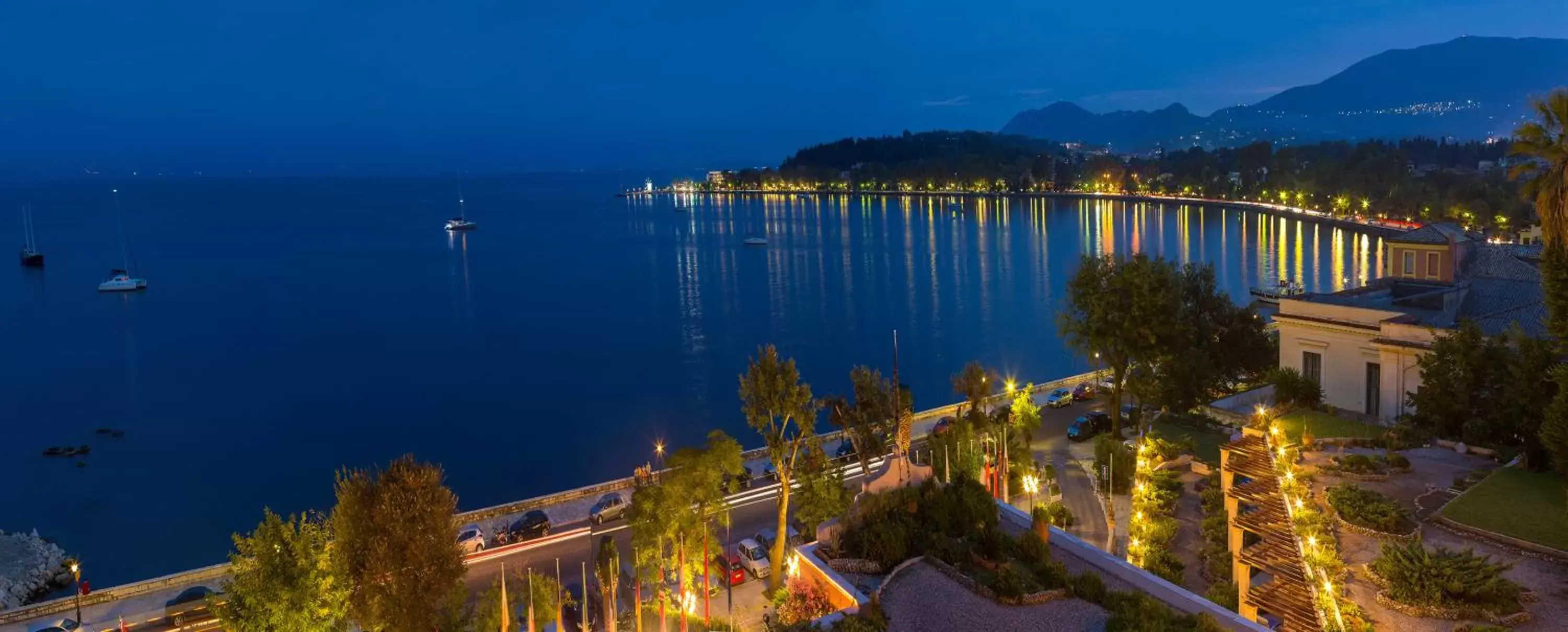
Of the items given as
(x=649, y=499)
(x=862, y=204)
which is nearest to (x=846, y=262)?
(x=649, y=499)

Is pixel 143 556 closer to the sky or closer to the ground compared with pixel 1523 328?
closer to the ground

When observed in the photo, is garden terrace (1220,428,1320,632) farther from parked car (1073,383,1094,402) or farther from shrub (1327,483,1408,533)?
parked car (1073,383,1094,402)

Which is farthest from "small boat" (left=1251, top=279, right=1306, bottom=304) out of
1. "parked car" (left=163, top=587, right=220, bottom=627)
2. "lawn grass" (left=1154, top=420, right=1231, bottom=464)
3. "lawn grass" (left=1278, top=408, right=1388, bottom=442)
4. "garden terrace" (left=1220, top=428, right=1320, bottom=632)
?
"parked car" (left=163, top=587, right=220, bottom=627)

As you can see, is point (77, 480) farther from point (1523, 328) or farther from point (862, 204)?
point (862, 204)

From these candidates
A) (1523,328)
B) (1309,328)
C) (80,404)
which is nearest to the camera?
(1523,328)

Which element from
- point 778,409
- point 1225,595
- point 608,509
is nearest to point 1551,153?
point 1225,595

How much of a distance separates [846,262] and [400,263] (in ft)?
132

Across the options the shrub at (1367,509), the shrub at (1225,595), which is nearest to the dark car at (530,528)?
the shrub at (1225,595)

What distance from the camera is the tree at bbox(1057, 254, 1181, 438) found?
2202 centimetres

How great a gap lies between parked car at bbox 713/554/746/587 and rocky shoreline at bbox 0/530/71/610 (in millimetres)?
14727

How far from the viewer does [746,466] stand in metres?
24.3

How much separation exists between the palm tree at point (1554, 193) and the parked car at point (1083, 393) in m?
14.0

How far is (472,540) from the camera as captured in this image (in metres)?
18.5

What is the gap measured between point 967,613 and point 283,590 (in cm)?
828
